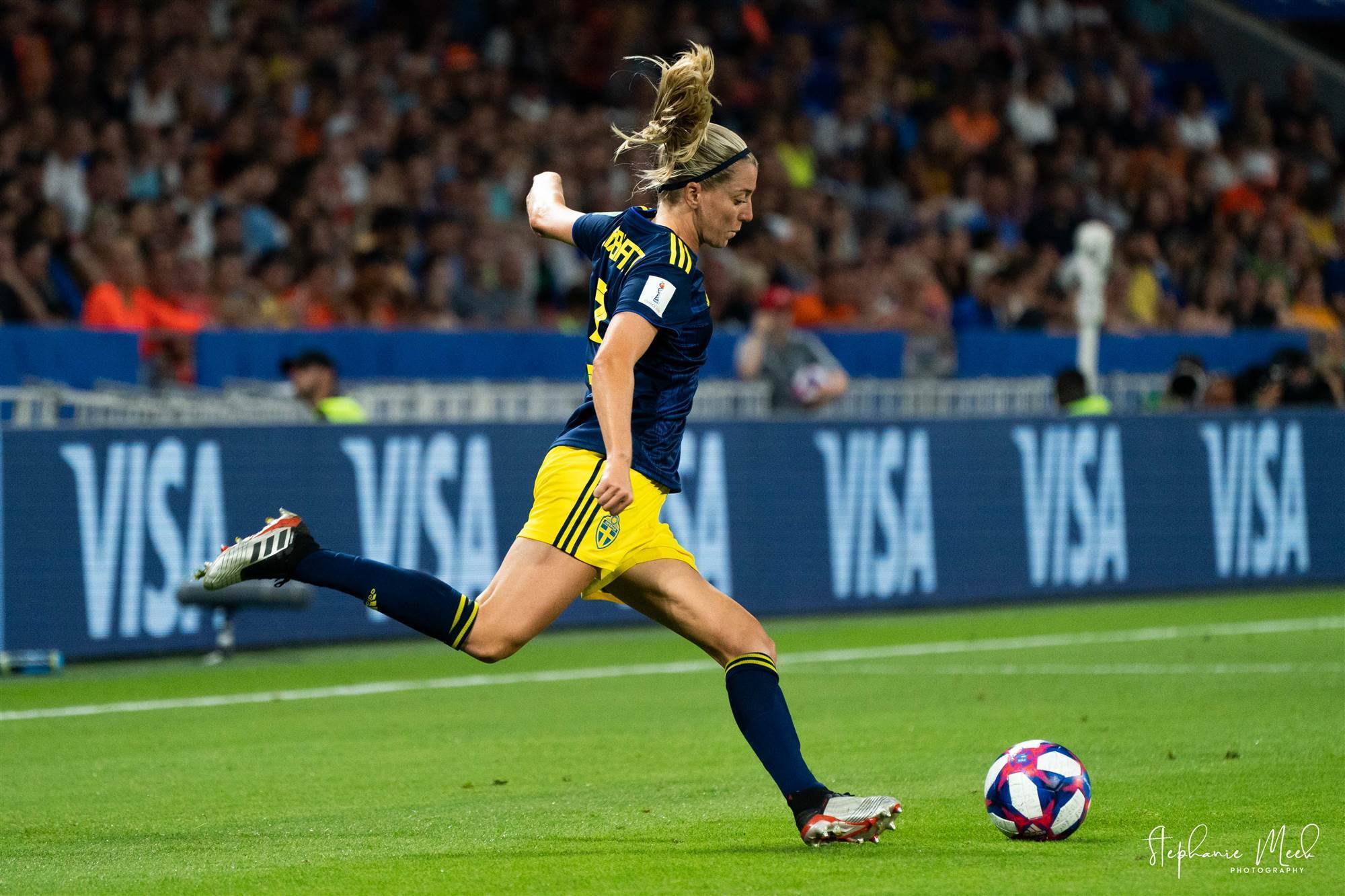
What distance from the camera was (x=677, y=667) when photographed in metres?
12.8

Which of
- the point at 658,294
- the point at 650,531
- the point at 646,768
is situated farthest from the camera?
the point at 646,768

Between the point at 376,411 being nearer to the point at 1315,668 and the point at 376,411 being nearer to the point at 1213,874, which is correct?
the point at 1315,668

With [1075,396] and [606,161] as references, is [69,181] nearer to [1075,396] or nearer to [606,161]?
[606,161]

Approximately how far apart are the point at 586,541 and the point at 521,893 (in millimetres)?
1179

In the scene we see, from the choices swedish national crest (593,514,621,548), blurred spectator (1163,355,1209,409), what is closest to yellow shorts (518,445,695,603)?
swedish national crest (593,514,621,548)

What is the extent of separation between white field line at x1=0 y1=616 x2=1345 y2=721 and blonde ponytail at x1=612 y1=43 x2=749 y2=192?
17.9 feet

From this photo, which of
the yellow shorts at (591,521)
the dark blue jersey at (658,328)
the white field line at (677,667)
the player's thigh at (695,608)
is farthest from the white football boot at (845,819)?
the white field line at (677,667)

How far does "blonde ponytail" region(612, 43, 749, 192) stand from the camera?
21.3 feet

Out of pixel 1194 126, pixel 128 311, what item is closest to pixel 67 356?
pixel 128 311

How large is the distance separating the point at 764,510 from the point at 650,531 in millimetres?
8873

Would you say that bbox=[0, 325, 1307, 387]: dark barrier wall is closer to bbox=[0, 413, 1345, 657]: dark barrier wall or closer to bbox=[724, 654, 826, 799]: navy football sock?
bbox=[0, 413, 1345, 657]: dark barrier wall

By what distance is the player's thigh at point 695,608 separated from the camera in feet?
21.8

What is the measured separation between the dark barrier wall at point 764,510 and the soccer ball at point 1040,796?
7.27 metres

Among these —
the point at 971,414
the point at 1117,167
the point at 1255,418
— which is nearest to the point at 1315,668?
the point at 971,414
